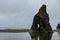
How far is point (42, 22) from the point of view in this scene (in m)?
7.19

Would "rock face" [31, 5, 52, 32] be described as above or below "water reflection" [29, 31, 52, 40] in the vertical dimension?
above

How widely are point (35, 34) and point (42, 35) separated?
0.66 feet

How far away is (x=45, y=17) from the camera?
719 centimetres

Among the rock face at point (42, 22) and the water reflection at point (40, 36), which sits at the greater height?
the rock face at point (42, 22)

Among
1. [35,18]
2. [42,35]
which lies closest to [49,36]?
[42,35]

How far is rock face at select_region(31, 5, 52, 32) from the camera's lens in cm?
716

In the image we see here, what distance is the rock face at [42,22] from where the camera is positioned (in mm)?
7164

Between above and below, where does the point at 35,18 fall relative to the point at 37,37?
above

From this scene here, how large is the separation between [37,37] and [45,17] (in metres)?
0.62

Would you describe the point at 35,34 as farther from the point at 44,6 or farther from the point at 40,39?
the point at 44,6

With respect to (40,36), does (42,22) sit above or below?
above

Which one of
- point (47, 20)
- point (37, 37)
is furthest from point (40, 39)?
point (47, 20)

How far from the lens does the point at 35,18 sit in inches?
284

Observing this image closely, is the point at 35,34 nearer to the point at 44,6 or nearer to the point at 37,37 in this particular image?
the point at 37,37
